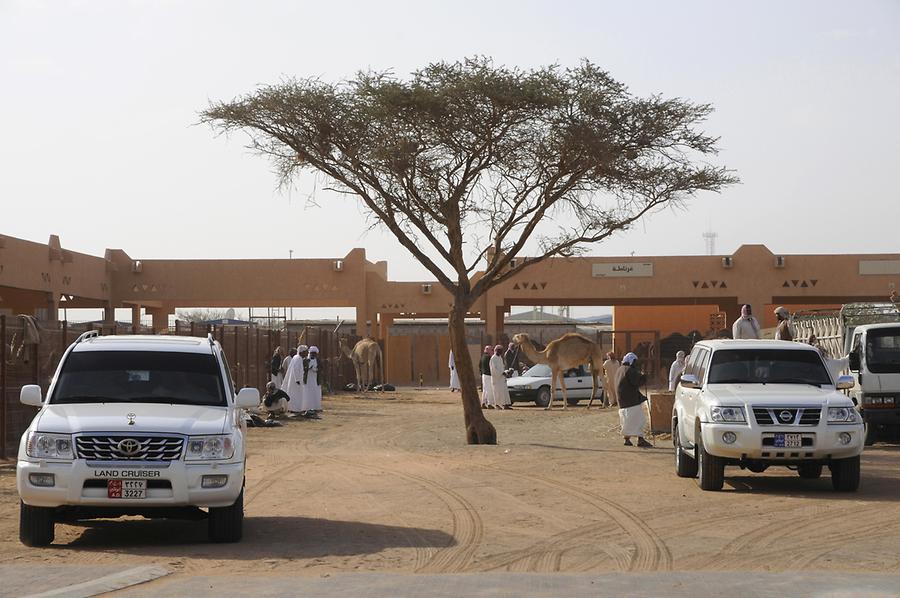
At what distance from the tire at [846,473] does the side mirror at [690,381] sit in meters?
1.99

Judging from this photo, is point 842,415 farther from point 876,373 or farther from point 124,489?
point 124,489

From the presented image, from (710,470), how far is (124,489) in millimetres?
7372

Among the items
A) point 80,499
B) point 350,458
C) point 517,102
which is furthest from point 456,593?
point 517,102

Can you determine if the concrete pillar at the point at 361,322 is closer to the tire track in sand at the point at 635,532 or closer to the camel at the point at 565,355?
the camel at the point at 565,355

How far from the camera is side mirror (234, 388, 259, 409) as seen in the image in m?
11.9

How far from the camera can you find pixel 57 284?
147 feet

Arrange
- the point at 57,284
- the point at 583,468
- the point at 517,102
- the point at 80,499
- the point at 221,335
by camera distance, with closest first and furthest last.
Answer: the point at 80,499, the point at 583,468, the point at 517,102, the point at 221,335, the point at 57,284

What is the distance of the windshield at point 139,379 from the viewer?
11797mm

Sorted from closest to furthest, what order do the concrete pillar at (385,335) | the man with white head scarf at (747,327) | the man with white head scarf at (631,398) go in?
the man with white head scarf at (747,327), the man with white head scarf at (631,398), the concrete pillar at (385,335)

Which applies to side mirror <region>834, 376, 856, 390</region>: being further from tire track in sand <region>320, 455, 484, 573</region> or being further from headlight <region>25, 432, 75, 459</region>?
headlight <region>25, 432, 75, 459</region>

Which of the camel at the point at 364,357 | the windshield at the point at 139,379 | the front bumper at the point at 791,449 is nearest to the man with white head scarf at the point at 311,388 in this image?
the camel at the point at 364,357

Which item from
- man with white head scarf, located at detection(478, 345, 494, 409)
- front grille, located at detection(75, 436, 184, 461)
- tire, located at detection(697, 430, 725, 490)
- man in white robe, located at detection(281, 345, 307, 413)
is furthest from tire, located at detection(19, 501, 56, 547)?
man with white head scarf, located at detection(478, 345, 494, 409)

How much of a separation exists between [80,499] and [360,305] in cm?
4278

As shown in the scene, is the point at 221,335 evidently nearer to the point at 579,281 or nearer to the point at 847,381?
the point at 847,381
